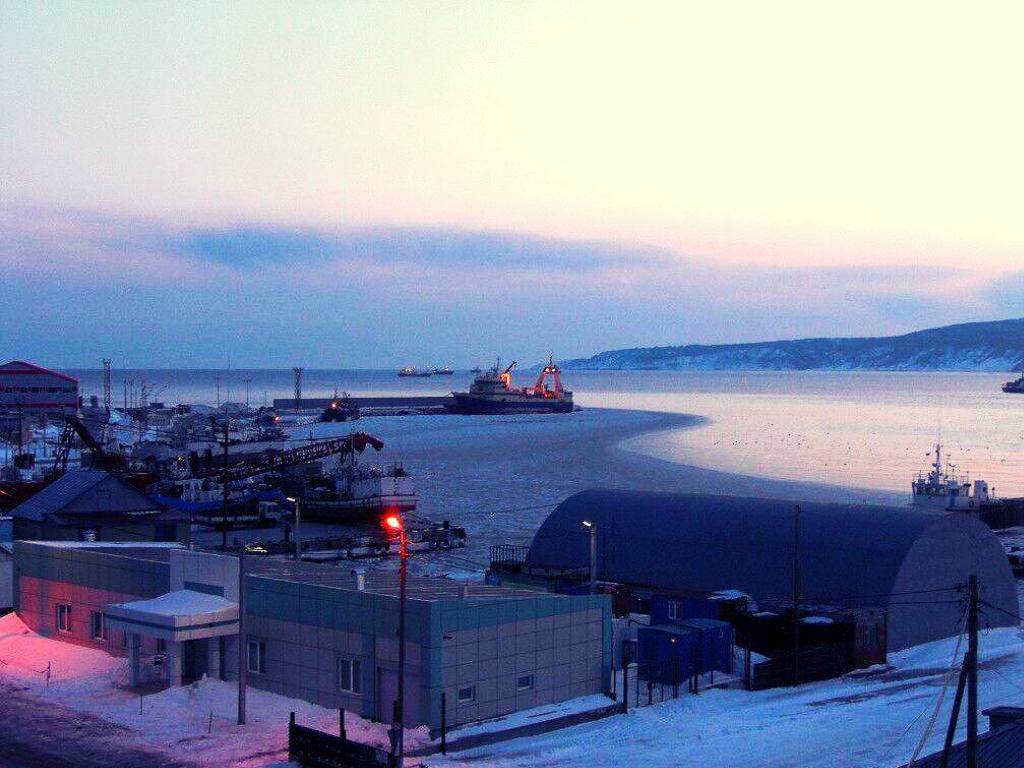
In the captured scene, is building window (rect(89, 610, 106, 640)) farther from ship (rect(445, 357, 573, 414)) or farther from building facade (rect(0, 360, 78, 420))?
ship (rect(445, 357, 573, 414))

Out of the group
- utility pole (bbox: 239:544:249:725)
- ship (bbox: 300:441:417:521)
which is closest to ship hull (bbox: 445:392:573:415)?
ship (bbox: 300:441:417:521)

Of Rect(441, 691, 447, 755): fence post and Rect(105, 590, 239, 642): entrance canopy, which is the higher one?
Rect(105, 590, 239, 642): entrance canopy

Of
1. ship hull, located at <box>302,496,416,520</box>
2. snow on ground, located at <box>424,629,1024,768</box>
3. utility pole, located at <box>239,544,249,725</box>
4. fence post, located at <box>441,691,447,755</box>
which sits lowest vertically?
ship hull, located at <box>302,496,416,520</box>

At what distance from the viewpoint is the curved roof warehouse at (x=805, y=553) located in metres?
23.5

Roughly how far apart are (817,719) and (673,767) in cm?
331

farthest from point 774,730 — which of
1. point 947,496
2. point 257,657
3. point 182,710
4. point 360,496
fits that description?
point 360,496

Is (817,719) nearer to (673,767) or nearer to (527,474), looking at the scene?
(673,767)

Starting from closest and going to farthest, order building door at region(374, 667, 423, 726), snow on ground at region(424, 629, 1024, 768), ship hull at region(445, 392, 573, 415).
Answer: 1. snow on ground at region(424, 629, 1024, 768)
2. building door at region(374, 667, 423, 726)
3. ship hull at region(445, 392, 573, 415)

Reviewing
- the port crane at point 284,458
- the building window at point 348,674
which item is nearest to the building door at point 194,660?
the building window at point 348,674

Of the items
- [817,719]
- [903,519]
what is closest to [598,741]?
[817,719]

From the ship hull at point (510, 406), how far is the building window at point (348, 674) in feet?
387

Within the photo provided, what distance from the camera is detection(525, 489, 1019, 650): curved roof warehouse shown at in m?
23.5

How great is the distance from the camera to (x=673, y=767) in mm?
13992

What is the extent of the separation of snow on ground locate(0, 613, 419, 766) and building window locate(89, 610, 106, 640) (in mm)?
291
